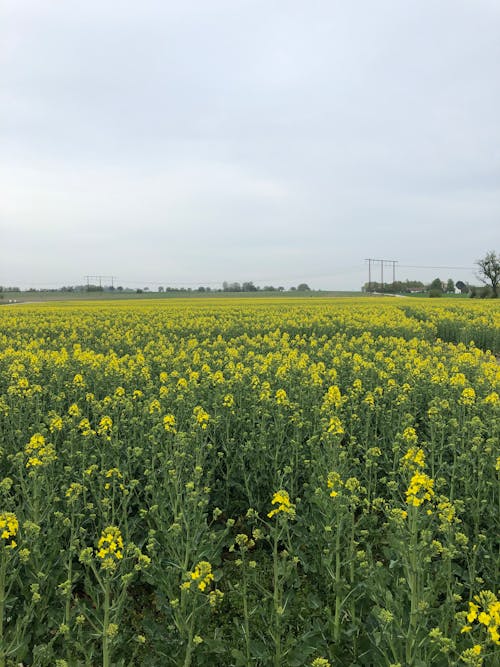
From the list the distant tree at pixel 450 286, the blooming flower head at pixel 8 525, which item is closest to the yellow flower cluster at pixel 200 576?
the blooming flower head at pixel 8 525

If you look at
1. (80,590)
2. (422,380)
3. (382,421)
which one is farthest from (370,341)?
(80,590)

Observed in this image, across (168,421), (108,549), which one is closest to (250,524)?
(168,421)

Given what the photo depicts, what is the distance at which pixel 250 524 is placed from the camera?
478 cm

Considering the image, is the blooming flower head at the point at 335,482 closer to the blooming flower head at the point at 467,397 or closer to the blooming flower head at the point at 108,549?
the blooming flower head at the point at 108,549

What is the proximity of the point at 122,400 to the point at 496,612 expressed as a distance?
15.7 feet

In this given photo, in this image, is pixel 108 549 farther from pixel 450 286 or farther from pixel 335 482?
pixel 450 286

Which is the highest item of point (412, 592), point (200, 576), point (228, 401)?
point (228, 401)

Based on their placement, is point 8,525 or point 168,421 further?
point 168,421

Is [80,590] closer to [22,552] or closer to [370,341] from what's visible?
[22,552]

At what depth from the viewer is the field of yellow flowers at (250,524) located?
2.79m

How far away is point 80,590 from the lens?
4109 millimetres

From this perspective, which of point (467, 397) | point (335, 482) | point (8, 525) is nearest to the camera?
point (8, 525)

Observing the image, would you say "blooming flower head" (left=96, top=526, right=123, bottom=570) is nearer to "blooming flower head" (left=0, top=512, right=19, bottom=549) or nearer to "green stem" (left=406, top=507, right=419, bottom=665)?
"blooming flower head" (left=0, top=512, right=19, bottom=549)

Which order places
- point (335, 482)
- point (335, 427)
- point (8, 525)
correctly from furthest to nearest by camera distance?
1. point (335, 427)
2. point (335, 482)
3. point (8, 525)
